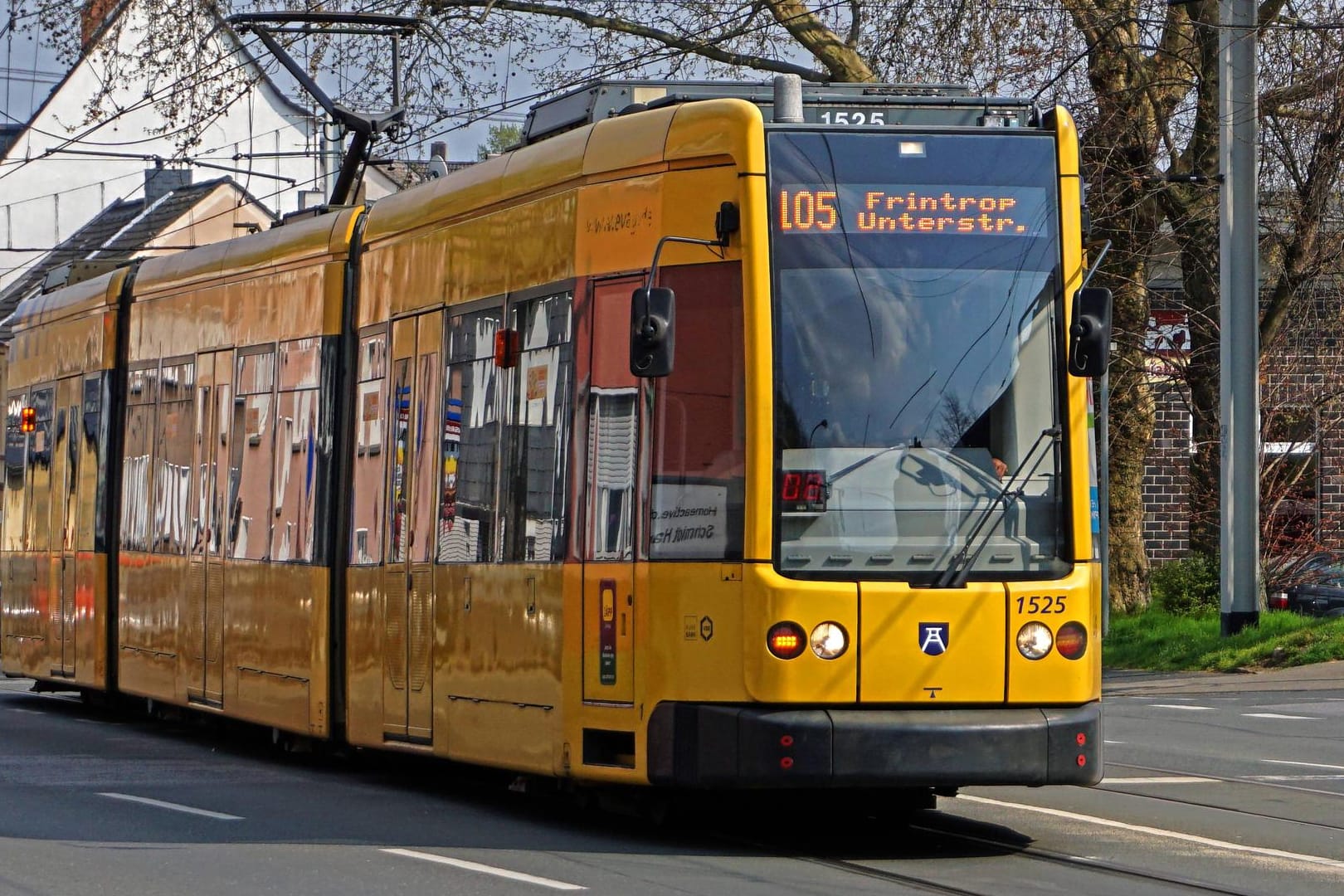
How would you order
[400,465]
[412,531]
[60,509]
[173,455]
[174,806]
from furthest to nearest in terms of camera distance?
[60,509]
[173,455]
[400,465]
[412,531]
[174,806]

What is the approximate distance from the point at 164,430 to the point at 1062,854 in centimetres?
921

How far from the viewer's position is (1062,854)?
9883 millimetres

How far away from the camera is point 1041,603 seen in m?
9.77

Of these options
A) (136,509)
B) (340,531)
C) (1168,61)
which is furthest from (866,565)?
(1168,61)

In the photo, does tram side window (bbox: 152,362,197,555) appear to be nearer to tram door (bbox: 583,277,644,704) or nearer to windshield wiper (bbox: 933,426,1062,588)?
tram door (bbox: 583,277,644,704)

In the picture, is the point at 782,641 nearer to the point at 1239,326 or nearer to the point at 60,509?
the point at 60,509

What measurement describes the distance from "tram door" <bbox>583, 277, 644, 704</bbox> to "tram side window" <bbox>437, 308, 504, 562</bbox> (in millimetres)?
1140

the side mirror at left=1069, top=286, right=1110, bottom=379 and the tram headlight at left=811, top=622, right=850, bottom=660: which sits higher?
the side mirror at left=1069, top=286, right=1110, bottom=379

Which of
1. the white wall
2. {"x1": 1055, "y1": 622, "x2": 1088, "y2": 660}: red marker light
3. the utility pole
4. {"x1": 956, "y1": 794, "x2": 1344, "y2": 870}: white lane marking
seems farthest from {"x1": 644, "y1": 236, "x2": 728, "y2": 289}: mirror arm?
the white wall

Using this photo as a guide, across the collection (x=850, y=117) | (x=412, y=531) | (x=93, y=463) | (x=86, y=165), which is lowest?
(x=412, y=531)

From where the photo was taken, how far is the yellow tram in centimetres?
957

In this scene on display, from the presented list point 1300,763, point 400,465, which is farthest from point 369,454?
point 1300,763

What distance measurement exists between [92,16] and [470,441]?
54.6 feet

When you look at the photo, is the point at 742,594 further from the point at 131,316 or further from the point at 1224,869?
the point at 131,316
